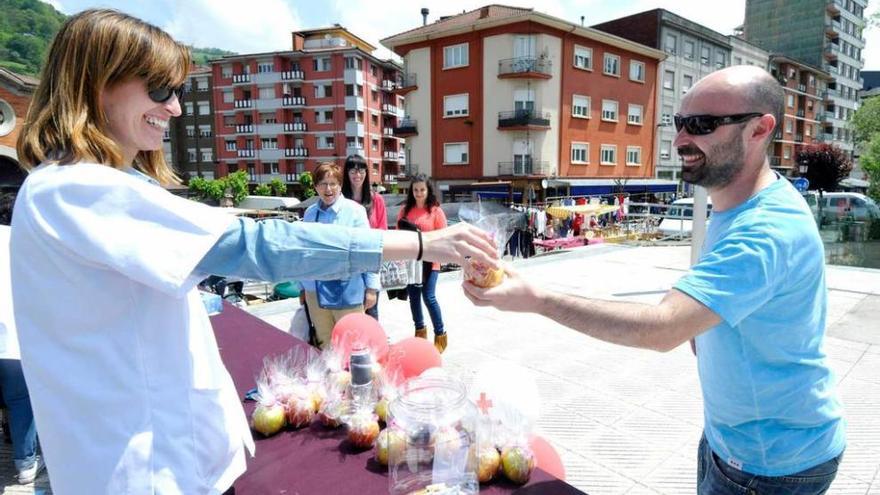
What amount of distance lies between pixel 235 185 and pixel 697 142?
152ft

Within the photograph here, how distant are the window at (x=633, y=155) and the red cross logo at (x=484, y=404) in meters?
36.6

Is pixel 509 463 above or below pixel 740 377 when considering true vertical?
below

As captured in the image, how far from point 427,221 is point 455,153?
28.0 meters

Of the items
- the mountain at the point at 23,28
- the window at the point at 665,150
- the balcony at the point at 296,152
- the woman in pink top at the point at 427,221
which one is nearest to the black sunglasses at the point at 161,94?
the woman in pink top at the point at 427,221

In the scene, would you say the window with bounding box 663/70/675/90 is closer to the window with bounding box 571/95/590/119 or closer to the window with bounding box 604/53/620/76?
the window with bounding box 604/53/620/76

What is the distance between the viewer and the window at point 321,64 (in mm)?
46531

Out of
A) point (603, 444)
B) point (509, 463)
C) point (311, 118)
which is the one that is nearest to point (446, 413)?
point (509, 463)

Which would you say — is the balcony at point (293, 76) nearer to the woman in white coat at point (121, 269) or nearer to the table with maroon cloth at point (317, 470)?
the table with maroon cloth at point (317, 470)

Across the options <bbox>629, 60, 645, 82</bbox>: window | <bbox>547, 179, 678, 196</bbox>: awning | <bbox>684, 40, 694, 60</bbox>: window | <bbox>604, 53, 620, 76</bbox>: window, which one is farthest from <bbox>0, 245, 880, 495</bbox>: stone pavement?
<bbox>684, 40, 694, 60</bbox>: window

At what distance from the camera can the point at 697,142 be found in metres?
1.65

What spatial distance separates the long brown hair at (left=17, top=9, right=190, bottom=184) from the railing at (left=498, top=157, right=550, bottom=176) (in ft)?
98.9

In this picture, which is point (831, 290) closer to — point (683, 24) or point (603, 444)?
point (603, 444)

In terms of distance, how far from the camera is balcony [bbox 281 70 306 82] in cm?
4691

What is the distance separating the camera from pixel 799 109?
52188 mm
